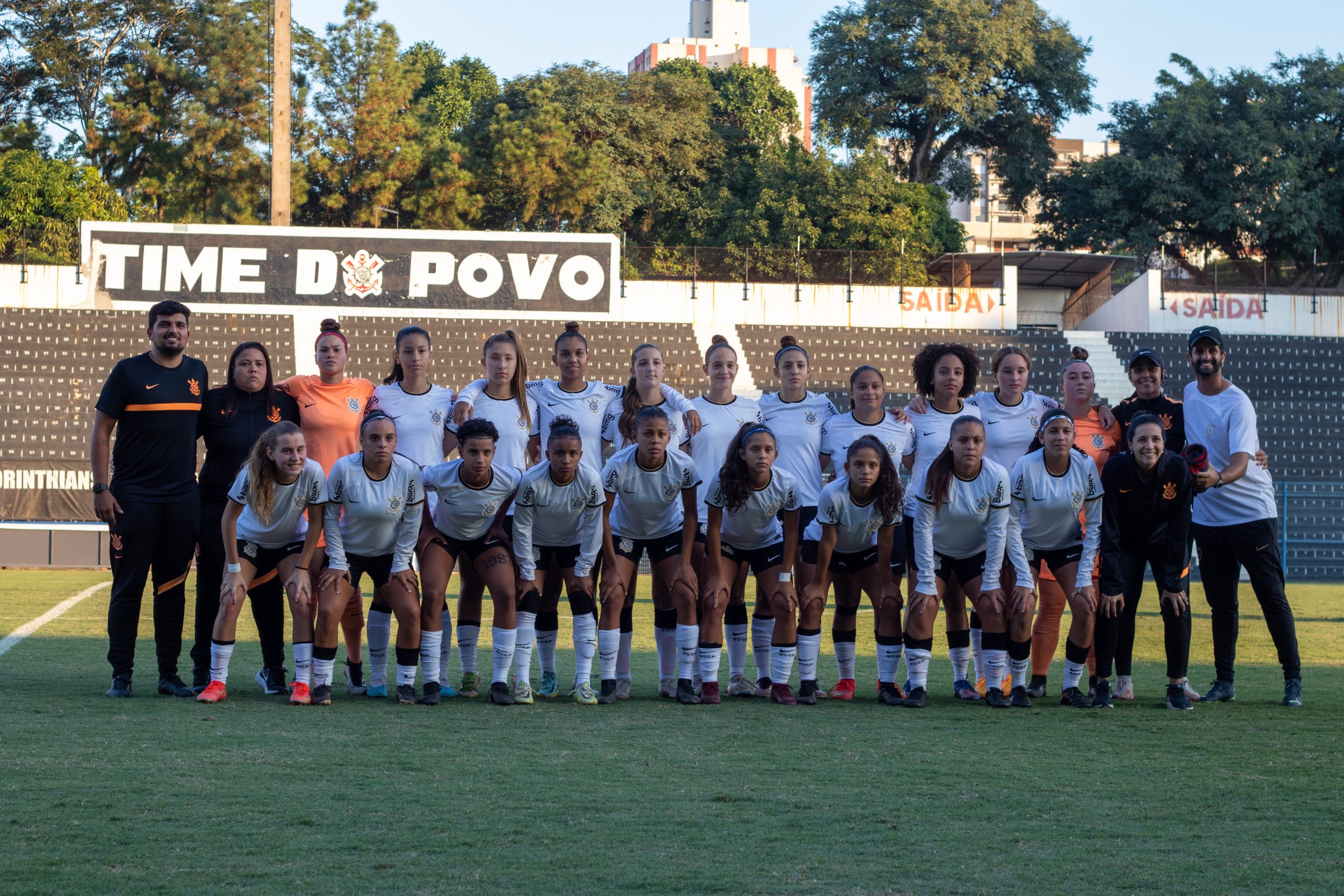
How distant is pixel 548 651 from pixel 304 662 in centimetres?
130

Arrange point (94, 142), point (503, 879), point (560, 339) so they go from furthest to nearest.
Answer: point (94, 142) < point (560, 339) < point (503, 879)

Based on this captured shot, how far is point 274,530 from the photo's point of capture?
6.66 metres

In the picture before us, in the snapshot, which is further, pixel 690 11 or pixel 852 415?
pixel 690 11

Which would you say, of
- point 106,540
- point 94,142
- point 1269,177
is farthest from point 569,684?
point 1269,177

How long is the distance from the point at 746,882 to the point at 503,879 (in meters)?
0.66

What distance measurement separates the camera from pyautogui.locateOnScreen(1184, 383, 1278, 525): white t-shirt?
717 centimetres

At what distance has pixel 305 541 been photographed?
6637 millimetres

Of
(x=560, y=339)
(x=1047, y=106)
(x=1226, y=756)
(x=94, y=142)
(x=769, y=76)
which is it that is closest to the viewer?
(x=1226, y=756)

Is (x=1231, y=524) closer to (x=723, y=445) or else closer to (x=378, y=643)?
(x=723, y=445)

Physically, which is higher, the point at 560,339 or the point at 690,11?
the point at 690,11

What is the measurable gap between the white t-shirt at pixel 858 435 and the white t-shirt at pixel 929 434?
5 centimetres

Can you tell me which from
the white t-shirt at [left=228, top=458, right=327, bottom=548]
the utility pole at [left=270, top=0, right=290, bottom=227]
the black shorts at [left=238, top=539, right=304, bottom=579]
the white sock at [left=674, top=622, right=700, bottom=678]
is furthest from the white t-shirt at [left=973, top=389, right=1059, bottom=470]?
the utility pole at [left=270, top=0, right=290, bottom=227]

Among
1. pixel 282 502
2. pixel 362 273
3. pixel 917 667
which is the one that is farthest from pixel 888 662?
pixel 362 273

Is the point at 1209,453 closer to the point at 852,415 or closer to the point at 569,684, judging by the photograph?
the point at 852,415
